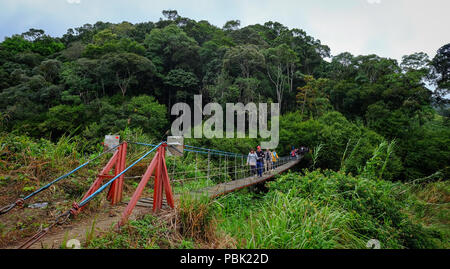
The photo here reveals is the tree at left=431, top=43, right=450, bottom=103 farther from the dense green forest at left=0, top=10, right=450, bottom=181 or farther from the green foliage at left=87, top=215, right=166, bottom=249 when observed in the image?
the green foliage at left=87, top=215, right=166, bottom=249

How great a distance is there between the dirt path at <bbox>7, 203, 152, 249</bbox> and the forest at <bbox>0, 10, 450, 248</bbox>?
30.7ft

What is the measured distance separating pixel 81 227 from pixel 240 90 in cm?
2071

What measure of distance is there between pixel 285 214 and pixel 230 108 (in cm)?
1803

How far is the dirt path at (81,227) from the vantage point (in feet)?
6.07

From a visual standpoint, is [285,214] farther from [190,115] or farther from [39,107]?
[39,107]

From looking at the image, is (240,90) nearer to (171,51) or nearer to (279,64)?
(279,64)

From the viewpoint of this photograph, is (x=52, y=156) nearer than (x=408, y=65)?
Yes

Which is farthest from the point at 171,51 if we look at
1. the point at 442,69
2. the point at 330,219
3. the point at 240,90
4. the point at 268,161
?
the point at 442,69

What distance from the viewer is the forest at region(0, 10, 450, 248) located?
16.9 metres

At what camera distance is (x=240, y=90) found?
21984mm
